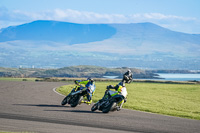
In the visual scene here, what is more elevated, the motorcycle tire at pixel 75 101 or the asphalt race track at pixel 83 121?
the motorcycle tire at pixel 75 101

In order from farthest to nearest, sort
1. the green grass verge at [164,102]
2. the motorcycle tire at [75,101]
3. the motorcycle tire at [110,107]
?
the green grass verge at [164,102] → the motorcycle tire at [75,101] → the motorcycle tire at [110,107]

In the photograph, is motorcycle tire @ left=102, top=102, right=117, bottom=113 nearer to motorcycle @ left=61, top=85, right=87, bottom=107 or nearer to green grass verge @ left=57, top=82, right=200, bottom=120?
motorcycle @ left=61, top=85, right=87, bottom=107

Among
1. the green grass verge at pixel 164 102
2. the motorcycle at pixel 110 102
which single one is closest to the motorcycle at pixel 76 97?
the motorcycle at pixel 110 102

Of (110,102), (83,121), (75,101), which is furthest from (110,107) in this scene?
(75,101)

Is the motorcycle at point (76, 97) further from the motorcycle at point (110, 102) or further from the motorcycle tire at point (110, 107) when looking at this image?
the motorcycle tire at point (110, 107)

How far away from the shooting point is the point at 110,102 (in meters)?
21.0

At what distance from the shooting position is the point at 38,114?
19.4m

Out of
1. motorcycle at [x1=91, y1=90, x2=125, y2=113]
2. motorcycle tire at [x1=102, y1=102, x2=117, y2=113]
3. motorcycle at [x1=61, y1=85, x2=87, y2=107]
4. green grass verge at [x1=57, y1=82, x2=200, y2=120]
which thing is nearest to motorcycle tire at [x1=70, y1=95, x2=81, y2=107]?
motorcycle at [x1=61, y1=85, x2=87, y2=107]

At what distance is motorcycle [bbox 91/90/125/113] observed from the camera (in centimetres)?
2066

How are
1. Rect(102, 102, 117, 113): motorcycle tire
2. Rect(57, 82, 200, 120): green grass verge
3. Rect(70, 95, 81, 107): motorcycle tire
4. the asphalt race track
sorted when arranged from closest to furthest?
the asphalt race track
Rect(102, 102, 117, 113): motorcycle tire
Rect(70, 95, 81, 107): motorcycle tire
Rect(57, 82, 200, 120): green grass verge

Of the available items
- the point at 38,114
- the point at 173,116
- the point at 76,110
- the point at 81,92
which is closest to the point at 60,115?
the point at 38,114

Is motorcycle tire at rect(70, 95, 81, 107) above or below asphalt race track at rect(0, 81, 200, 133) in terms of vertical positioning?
above

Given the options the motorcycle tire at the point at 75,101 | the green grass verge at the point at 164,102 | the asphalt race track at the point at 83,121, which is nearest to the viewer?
the asphalt race track at the point at 83,121

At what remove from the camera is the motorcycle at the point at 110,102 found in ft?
67.8
